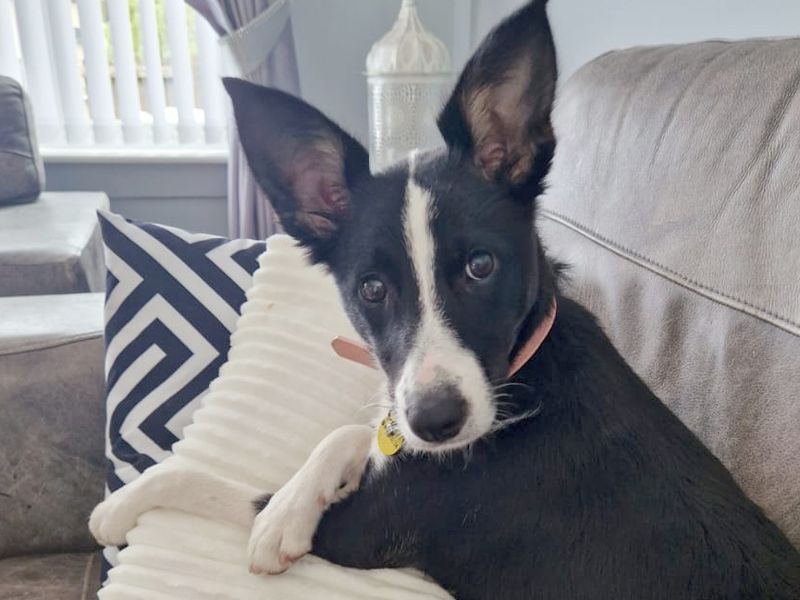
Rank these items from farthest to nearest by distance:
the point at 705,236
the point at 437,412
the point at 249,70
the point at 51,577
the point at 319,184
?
the point at 249,70, the point at 51,577, the point at 319,184, the point at 705,236, the point at 437,412

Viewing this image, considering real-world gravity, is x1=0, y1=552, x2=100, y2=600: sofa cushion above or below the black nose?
below

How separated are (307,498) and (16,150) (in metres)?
2.19

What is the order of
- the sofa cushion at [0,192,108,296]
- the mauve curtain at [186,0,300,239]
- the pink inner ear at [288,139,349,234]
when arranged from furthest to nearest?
the mauve curtain at [186,0,300,239]
the sofa cushion at [0,192,108,296]
the pink inner ear at [288,139,349,234]

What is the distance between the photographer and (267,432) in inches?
45.8

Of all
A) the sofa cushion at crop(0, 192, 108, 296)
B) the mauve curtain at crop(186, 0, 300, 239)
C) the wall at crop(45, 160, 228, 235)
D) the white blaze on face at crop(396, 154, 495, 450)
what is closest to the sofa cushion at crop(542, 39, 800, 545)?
the white blaze on face at crop(396, 154, 495, 450)

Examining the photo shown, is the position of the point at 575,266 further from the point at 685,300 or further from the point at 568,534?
the point at 568,534

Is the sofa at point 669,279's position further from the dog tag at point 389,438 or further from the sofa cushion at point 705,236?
the dog tag at point 389,438

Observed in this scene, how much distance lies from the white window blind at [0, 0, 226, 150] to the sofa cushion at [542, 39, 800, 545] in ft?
8.35

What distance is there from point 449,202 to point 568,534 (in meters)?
0.46

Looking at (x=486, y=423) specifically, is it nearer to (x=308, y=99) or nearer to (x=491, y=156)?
(x=491, y=156)

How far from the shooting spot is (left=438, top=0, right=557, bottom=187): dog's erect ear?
34.7 inches

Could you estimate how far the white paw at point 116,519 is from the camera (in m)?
1.06

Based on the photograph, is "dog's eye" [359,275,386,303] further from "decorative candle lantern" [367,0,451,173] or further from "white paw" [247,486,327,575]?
"decorative candle lantern" [367,0,451,173]

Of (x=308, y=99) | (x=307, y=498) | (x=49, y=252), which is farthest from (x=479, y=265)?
(x=308, y=99)
